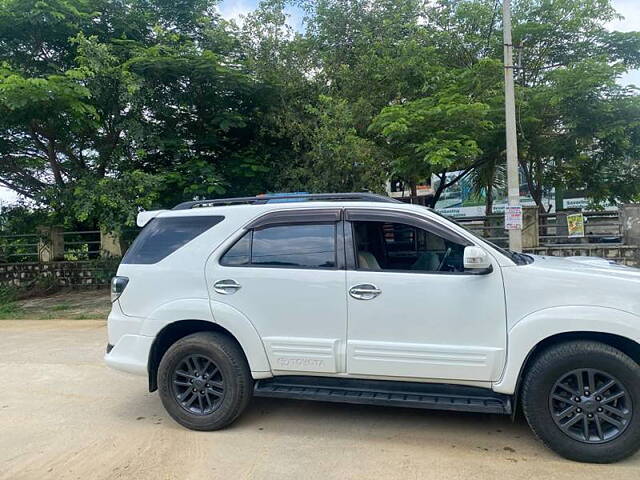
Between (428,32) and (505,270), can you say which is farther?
(428,32)

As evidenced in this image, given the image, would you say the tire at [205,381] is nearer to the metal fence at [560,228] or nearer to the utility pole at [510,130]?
the utility pole at [510,130]

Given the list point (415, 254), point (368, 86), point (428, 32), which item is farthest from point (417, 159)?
point (415, 254)

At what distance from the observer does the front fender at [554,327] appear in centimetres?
329

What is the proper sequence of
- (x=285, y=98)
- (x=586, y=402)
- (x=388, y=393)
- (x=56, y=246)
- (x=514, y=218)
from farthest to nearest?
1. (x=56, y=246)
2. (x=285, y=98)
3. (x=514, y=218)
4. (x=388, y=393)
5. (x=586, y=402)

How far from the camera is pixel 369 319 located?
147 inches

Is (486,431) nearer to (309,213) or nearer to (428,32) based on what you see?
(309,213)

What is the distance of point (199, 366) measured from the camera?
411cm

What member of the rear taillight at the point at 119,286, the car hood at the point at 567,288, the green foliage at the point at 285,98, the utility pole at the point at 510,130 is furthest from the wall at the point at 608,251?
the rear taillight at the point at 119,286

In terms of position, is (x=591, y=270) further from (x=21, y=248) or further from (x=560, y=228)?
(x=21, y=248)

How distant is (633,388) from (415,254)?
6.21ft

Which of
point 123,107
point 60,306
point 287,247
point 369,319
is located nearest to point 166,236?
point 287,247

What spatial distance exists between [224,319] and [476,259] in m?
2.08

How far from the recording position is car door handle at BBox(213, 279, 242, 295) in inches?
158

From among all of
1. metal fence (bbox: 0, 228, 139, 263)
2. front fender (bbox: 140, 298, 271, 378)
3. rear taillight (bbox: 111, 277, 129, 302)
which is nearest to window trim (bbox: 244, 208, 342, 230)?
front fender (bbox: 140, 298, 271, 378)
